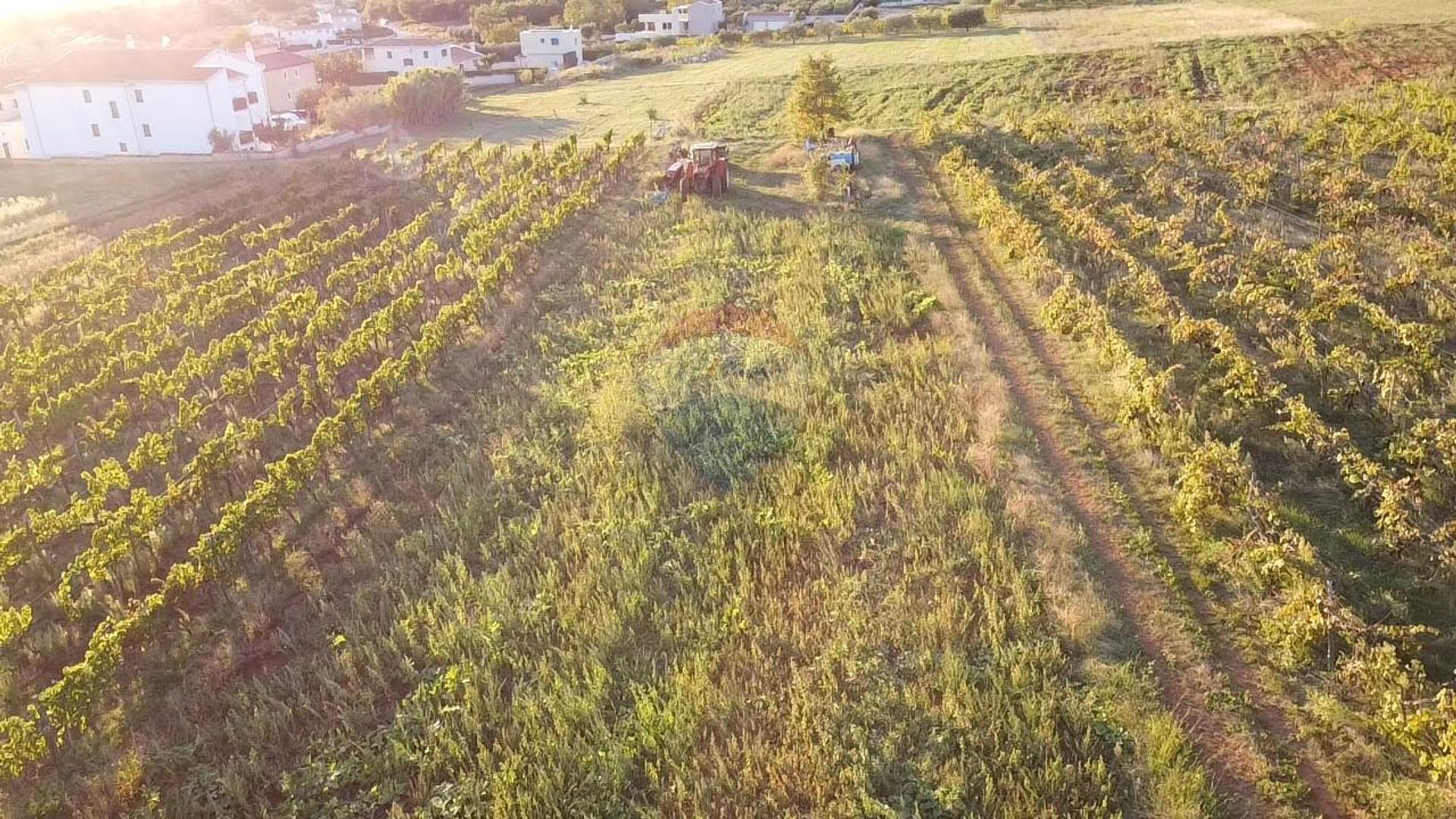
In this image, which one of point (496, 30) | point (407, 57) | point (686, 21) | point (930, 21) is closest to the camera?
point (930, 21)

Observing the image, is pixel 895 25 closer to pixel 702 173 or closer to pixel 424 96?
pixel 424 96

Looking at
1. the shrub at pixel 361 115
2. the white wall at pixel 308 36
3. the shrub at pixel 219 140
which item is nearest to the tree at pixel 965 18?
the shrub at pixel 361 115

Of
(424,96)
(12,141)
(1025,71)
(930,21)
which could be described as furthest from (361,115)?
(930,21)

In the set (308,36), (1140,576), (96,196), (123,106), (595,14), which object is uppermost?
(308,36)

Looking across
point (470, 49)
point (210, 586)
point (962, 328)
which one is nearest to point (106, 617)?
point (210, 586)

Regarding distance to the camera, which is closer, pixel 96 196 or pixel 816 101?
pixel 816 101

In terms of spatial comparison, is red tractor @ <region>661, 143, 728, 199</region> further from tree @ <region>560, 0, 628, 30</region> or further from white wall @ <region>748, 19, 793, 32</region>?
tree @ <region>560, 0, 628, 30</region>
